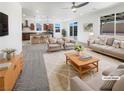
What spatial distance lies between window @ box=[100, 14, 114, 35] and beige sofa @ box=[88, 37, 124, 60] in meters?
0.78

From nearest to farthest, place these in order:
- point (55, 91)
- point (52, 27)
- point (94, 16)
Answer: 1. point (55, 91)
2. point (94, 16)
3. point (52, 27)

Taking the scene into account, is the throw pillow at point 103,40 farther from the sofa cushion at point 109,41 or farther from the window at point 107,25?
the window at point 107,25

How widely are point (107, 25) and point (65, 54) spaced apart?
4.16m

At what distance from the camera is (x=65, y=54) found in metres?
4.65

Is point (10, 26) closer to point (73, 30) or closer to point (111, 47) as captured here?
point (111, 47)

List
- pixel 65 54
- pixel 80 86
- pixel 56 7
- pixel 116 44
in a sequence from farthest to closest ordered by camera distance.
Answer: pixel 56 7 → pixel 116 44 → pixel 65 54 → pixel 80 86

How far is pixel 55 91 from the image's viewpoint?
2641 mm

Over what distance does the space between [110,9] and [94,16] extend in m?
1.86

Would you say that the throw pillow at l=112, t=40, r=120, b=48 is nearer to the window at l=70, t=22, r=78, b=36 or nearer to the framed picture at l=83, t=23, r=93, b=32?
the framed picture at l=83, t=23, r=93, b=32

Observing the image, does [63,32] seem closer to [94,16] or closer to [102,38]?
[94,16]

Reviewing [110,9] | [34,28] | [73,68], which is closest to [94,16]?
[110,9]

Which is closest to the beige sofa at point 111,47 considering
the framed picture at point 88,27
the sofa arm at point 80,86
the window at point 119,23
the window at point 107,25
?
the window at point 119,23

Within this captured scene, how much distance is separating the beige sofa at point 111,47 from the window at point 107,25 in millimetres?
784

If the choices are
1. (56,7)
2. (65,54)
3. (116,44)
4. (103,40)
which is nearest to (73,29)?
(103,40)
